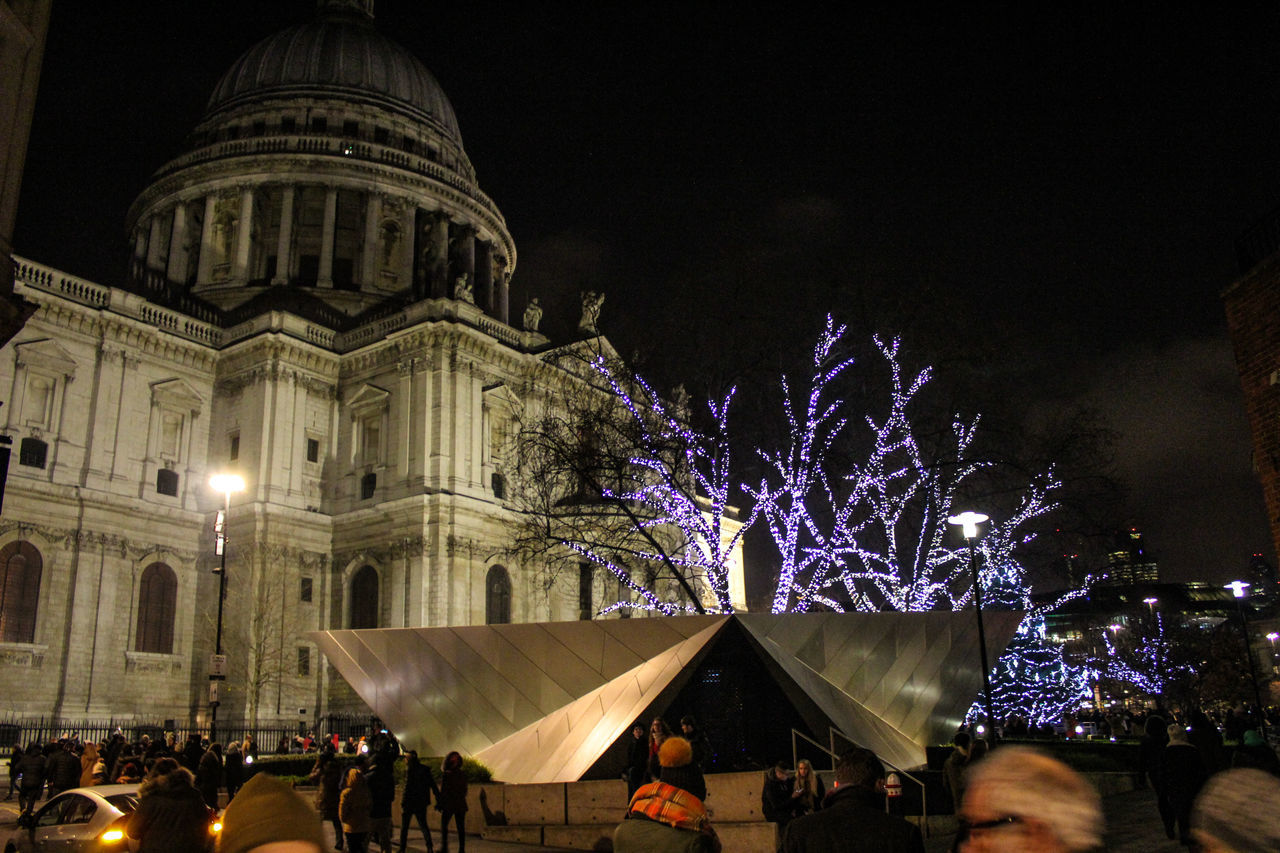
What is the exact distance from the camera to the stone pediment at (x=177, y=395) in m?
44.4

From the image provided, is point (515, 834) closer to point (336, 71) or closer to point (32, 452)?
point (32, 452)

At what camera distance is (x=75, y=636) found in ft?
124

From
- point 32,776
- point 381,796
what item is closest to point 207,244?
point 32,776

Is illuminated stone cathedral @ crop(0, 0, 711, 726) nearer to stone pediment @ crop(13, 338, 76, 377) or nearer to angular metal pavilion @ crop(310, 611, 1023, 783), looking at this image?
stone pediment @ crop(13, 338, 76, 377)

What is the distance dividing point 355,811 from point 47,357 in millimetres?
35947

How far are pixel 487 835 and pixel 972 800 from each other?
14.1m

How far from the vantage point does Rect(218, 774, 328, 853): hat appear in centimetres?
371

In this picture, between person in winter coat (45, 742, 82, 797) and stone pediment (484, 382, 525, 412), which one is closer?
person in winter coat (45, 742, 82, 797)

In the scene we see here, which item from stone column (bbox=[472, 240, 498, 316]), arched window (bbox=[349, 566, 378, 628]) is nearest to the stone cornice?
arched window (bbox=[349, 566, 378, 628])

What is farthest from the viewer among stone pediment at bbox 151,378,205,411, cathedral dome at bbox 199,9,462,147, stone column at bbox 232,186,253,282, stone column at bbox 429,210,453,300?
cathedral dome at bbox 199,9,462,147

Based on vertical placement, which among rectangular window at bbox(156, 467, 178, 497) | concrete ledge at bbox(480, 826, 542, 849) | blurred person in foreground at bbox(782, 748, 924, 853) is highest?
rectangular window at bbox(156, 467, 178, 497)

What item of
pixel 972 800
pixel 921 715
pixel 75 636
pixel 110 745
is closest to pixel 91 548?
pixel 75 636

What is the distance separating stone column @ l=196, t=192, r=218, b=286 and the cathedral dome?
9931 mm

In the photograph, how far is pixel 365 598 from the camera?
144 feet
